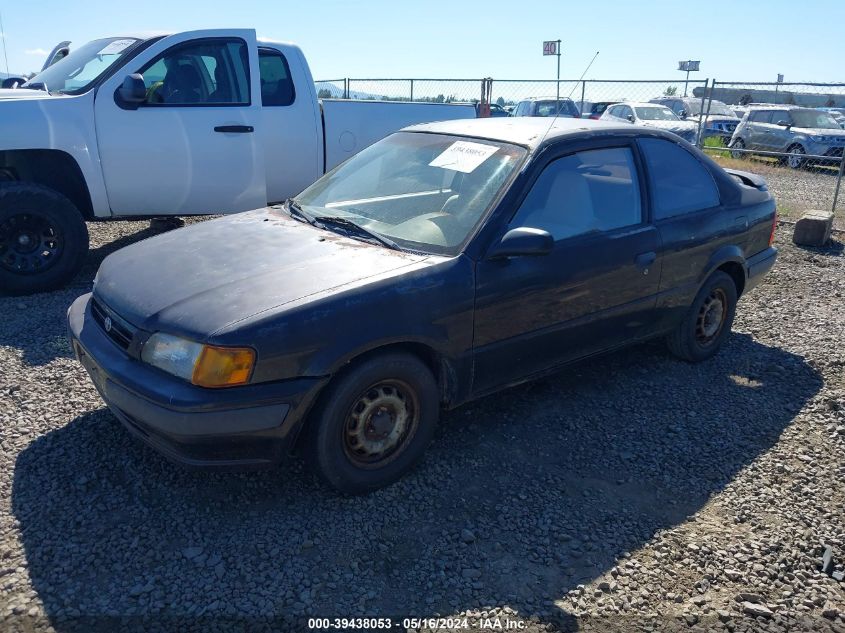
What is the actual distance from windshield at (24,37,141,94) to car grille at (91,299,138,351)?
336cm

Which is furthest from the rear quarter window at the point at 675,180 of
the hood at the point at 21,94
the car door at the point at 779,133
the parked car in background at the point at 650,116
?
the car door at the point at 779,133

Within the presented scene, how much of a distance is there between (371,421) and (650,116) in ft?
58.6

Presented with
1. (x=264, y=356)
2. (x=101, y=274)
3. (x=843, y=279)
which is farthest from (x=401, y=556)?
(x=843, y=279)

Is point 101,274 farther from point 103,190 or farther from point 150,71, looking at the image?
point 150,71

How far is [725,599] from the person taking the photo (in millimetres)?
2688

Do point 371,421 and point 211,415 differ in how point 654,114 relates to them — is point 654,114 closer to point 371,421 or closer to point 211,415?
point 371,421

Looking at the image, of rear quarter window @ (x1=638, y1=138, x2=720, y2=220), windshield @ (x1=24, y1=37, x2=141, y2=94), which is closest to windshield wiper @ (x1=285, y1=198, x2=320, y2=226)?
rear quarter window @ (x1=638, y1=138, x2=720, y2=220)

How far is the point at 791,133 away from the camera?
18016 millimetres

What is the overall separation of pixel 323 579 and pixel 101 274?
6.51ft

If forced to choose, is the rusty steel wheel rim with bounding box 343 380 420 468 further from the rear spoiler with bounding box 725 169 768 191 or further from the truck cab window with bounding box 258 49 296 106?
the truck cab window with bounding box 258 49 296 106

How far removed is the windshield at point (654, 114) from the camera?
1866 centimetres

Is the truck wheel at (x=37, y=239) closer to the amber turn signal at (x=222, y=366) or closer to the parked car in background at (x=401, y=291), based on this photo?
the parked car in background at (x=401, y=291)

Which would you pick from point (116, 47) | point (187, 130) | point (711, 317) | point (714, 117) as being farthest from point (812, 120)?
point (116, 47)

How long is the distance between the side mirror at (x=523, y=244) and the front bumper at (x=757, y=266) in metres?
2.33
